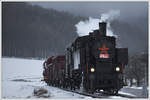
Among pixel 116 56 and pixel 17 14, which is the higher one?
pixel 17 14

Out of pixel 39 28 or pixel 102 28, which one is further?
pixel 39 28

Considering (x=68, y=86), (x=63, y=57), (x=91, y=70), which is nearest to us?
(x=91, y=70)

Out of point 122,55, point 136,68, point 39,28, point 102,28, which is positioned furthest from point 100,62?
point 136,68

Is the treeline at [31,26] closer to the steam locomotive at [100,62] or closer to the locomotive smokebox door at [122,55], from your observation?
the steam locomotive at [100,62]

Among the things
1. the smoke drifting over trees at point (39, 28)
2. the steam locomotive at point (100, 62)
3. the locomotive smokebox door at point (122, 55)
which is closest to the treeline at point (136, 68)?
the smoke drifting over trees at point (39, 28)

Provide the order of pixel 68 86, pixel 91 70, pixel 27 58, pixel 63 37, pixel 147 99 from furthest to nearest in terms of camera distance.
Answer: pixel 63 37 < pixel 27 58 < pixel 68 86 < pixel 91 70 < pixel 147 99

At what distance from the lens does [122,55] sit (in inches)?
631

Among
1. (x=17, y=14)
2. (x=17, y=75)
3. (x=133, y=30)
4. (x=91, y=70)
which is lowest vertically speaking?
(x=17, y=75)

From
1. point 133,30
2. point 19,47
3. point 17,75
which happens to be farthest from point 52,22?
point 17,75

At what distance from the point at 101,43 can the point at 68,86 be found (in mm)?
6053

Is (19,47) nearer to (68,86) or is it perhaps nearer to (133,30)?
(68,86)

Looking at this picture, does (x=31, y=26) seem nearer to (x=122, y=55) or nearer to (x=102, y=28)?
(x=102, y=28)

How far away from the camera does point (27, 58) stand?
86.9 ft

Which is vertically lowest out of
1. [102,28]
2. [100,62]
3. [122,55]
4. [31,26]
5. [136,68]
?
[136,68]
